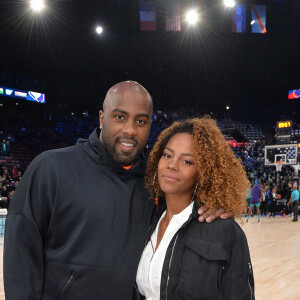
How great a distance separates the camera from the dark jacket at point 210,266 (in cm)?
158

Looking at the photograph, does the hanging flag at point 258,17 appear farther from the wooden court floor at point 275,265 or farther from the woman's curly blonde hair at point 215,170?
the woman's curly blonde hair at point 215,170

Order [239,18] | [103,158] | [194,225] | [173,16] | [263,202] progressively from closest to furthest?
[194,225]
[103,158]
[239,18]
[173,16]
[263,202]

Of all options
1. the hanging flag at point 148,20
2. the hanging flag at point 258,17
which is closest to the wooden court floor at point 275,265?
the hanging flag at point 258,17

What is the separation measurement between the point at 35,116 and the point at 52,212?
22103 mm

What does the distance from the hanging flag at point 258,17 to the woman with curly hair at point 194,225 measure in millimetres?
13633

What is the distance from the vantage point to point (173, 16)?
14898 millimetres

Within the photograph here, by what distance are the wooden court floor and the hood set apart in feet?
9.23

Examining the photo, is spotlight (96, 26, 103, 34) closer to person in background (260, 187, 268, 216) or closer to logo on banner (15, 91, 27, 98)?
logo on banner (15, 91, 27, 98)

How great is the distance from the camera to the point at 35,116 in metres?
22.8

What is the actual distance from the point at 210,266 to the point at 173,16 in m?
14.5

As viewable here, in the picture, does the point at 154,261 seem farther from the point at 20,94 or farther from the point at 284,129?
the point at 20,94

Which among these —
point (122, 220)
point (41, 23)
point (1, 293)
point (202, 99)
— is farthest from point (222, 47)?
point (122, 220)

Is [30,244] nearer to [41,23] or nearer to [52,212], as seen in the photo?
[52,212]

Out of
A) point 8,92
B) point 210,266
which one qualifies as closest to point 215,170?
point 210,266
